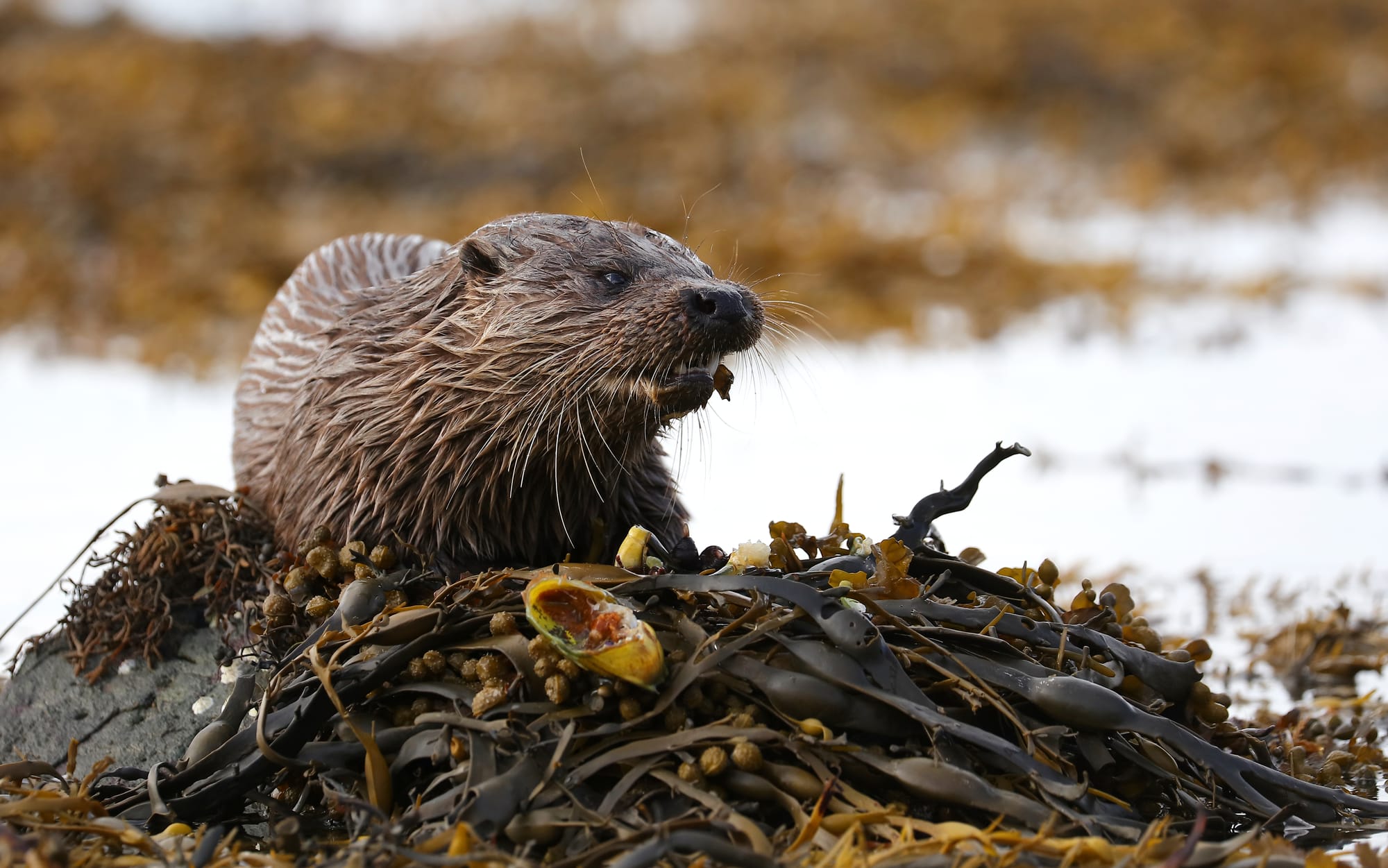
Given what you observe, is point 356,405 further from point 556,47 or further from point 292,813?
point 556,47

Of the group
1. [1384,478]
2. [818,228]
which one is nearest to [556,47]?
[818,228]

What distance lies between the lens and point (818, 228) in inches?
382

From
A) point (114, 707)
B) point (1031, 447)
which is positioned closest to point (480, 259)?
point (114, 707)

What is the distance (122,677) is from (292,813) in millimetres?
802

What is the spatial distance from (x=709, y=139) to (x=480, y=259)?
8730 millimetres

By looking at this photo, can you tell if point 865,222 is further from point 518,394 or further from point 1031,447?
point 518,394

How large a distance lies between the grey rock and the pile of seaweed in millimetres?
169

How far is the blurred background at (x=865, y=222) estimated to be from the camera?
17.6 feet

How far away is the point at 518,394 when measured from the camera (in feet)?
10.2

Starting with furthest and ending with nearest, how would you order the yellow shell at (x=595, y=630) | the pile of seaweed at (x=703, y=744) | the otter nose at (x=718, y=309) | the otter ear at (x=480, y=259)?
the otter ear at (x=480, y=259), the otter nose at (x=718, y=309), the yellow shell at (x=595, y=630), the pile of seaweed at (x=703, y=744)

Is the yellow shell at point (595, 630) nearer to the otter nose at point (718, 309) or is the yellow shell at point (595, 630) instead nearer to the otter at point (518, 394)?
the otter at point (518, 394)

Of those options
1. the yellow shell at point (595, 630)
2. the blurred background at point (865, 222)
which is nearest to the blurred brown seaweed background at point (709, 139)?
the blurred background at point (865, 222)

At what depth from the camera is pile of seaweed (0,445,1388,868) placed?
2480mm

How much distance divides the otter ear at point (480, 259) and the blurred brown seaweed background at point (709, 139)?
4.84 metres
